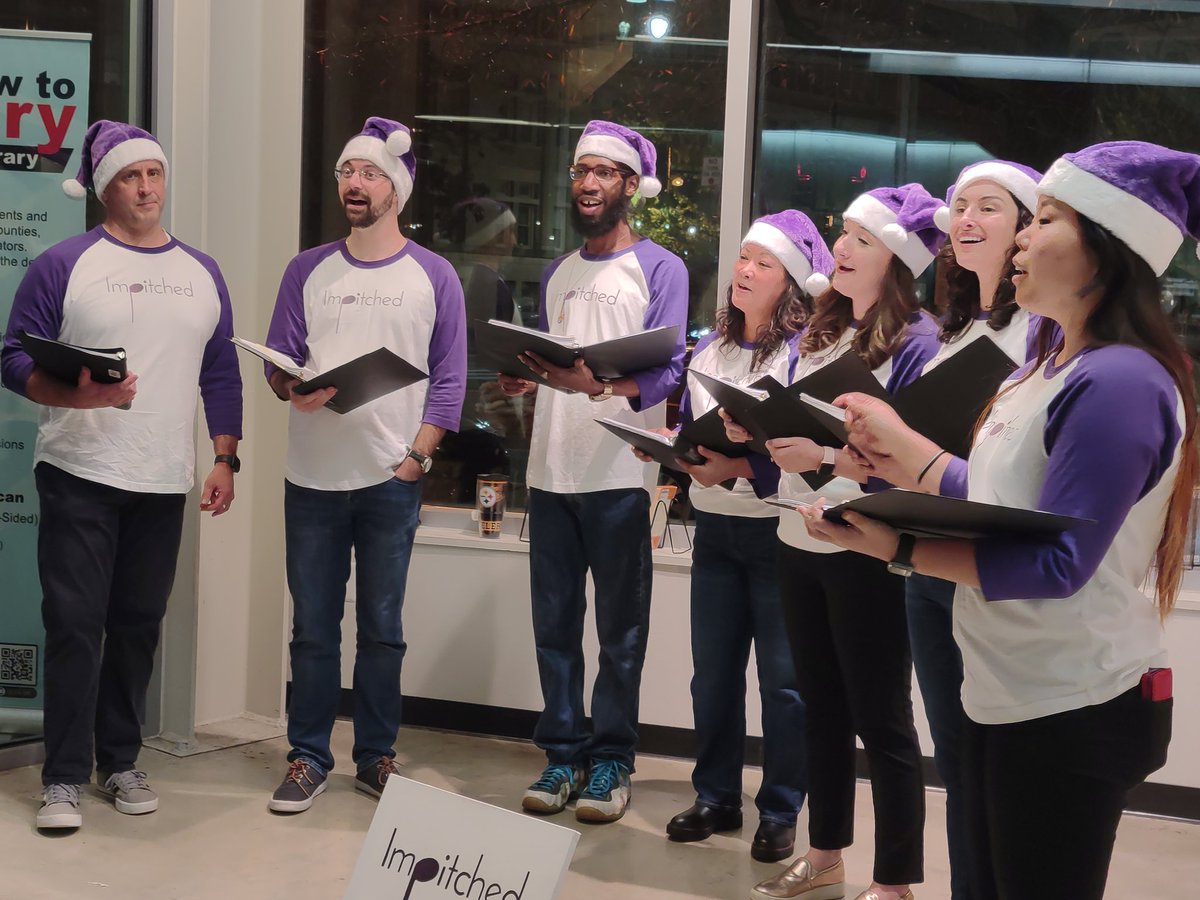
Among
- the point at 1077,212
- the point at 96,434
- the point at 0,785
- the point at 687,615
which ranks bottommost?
the point at 0,785

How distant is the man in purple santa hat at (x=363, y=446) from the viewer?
3189 millimetres

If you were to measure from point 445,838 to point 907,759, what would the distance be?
1036mm

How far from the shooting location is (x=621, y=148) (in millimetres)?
3219

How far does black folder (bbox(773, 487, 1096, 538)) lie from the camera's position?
4.42 ft

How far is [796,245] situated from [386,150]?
1.13 m

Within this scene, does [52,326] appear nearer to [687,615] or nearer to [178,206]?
[178,206]

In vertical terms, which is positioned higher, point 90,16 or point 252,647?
point 90,16

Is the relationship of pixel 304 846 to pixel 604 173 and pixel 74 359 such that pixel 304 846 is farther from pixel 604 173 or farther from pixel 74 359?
pixel 604 173

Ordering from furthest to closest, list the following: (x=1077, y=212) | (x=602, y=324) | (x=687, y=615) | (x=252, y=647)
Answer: (x=252, y=647)
(x=687, y=615)
(x=602, y=324)
(x=1077, y=212)

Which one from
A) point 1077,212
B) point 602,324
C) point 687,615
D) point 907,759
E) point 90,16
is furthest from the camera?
point 687,615

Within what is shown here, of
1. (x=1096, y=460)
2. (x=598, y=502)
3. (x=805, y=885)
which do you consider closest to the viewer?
(x=1096, y=460)

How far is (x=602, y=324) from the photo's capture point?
316cm

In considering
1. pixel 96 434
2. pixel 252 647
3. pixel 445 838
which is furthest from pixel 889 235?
pixel 252 647

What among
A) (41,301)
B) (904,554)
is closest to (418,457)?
(41,301)
